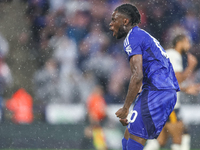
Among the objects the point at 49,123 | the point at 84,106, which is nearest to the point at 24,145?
the point at 49,123

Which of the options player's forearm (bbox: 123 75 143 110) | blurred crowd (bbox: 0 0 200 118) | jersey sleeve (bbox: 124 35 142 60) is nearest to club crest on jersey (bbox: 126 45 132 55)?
jersey sleeve (bbox: 124 35 142 60)

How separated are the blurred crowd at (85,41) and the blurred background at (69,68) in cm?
2

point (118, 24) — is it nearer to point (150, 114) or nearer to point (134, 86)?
point (134, 86)

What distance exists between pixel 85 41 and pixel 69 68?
760 mm

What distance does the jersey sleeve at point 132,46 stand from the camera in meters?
3.11

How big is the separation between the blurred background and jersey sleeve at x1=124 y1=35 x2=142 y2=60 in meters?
3.31

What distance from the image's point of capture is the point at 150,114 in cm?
320

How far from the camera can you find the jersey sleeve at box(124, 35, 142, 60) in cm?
311

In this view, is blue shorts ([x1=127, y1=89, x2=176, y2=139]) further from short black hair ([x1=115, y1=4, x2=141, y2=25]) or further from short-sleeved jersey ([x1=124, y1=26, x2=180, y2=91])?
short black hair ([x1=115, y1=4, x2=141, y2=25])

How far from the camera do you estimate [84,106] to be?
7.18m

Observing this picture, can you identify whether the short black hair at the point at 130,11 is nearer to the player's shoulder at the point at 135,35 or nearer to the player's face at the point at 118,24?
the player's face at the point at 118,24

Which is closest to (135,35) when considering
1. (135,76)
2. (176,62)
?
(135,76)

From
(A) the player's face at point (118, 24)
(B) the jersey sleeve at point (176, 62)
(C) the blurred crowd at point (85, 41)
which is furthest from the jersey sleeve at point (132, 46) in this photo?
(C) the blurred crowd at point (85, 41)

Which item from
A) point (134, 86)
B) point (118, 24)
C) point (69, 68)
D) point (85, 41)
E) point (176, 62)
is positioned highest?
point (118, 24)
